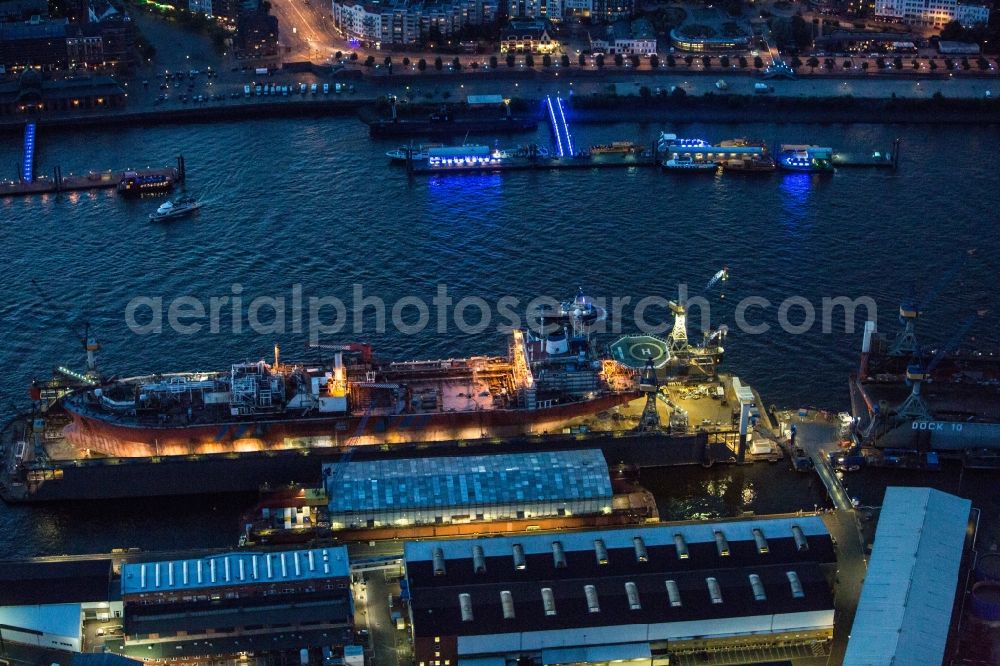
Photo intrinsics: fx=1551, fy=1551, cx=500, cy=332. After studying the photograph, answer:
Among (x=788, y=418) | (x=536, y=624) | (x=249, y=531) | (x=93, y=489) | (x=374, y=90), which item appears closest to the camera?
(x=536, y=624)

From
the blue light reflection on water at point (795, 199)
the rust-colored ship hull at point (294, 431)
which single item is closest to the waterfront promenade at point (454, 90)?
the blue light reflection on water at point (795, 199)

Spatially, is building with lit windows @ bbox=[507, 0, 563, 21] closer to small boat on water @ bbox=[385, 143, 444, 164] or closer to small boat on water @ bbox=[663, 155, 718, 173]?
small boat on water @ bbox=[385, 143, 444, 164]

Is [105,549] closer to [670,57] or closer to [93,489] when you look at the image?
[93,489]

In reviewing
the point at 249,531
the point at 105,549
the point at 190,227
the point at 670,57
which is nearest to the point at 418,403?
the point at 249,531

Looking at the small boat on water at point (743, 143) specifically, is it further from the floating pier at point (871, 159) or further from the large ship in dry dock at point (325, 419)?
the large ship in dry dock at point (325, 419)

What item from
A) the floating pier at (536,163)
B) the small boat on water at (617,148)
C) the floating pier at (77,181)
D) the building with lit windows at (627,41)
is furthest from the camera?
the building with lit windows at (627,41)

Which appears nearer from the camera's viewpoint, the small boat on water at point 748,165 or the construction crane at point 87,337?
the construction crane at point 87,337

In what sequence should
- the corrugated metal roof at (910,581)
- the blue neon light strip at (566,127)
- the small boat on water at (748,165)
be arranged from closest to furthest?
the corrugated metal roof at (910,581) → the small boat on water at (748,165) → the blue neon light strip at (566,127)
